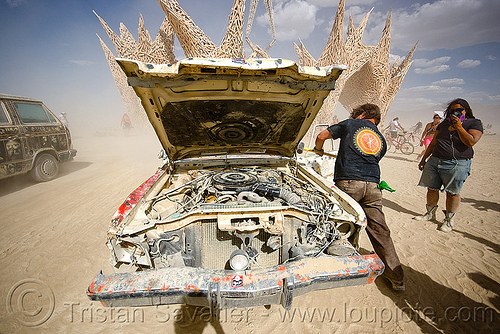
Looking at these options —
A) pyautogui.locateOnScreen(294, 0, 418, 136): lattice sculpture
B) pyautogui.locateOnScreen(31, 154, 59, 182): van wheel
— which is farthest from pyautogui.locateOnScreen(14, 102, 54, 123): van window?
pyautogui.locateOnScreen(294, 0, 418, 136): lattice sculpture

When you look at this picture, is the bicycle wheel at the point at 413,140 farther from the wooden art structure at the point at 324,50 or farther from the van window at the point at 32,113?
the van window at the point at 32,113

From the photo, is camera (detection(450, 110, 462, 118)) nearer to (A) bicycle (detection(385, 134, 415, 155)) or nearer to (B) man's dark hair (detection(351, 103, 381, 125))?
(B) man's dark hair (detection(351, 103, 381, 125))

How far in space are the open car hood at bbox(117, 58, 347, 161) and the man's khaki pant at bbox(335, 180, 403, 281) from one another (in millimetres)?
920

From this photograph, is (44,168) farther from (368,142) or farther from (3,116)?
(368,142)

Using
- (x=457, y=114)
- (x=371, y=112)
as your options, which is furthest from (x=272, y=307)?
(x=457, y=114)

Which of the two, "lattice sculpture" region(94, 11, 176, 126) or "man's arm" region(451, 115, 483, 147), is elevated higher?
"lattice sculpture" region(94, 11, 176, 126)

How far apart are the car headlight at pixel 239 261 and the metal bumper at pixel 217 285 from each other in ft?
0.29

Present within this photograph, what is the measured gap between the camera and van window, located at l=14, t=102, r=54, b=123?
4397 mm

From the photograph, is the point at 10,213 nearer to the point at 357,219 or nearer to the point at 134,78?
the point at 134,78

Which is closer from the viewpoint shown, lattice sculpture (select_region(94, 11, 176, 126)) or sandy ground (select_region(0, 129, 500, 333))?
sandy ground (select_region(0, 129, 500, 333))

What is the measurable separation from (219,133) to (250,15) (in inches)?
483

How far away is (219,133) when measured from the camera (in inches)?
96.5

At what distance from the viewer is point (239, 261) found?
4.80 feet

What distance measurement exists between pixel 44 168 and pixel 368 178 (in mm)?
6982
